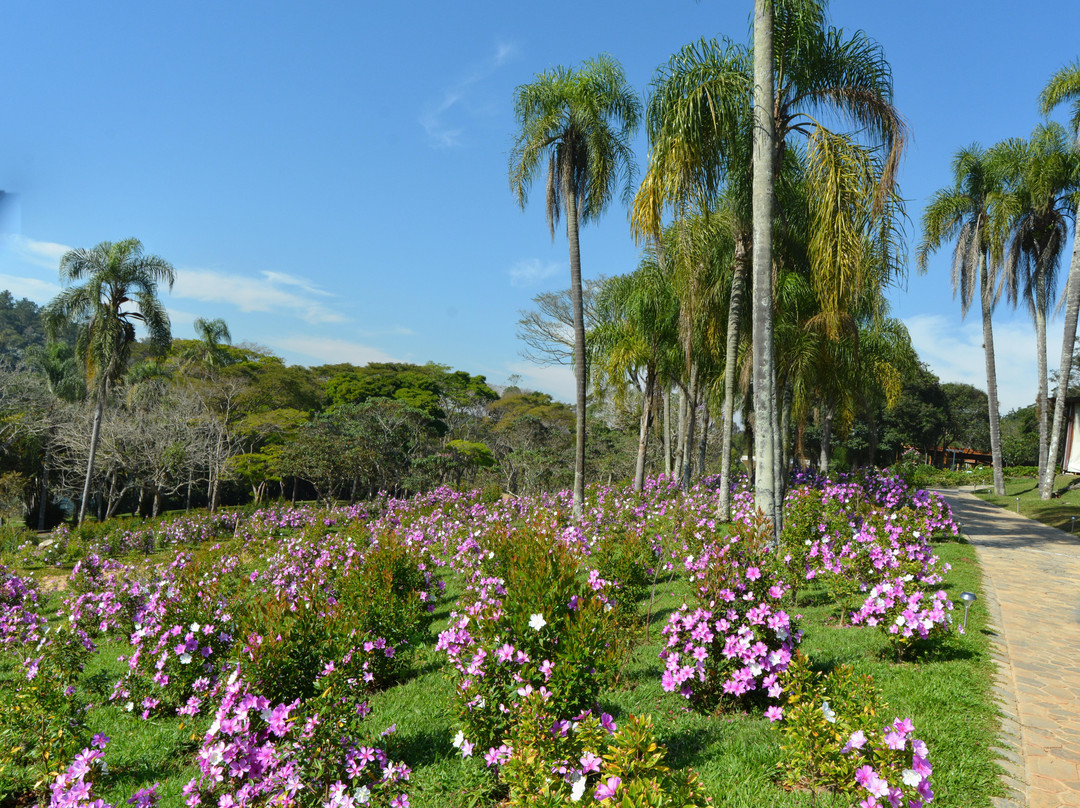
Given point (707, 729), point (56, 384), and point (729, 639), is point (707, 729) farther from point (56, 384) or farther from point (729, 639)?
point (56, 384)

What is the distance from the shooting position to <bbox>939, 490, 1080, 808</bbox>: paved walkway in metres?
3.17

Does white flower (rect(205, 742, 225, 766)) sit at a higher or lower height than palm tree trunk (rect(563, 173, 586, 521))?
lower

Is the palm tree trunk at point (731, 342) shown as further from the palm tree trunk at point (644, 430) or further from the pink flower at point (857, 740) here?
the pink flower at point (857, 740)

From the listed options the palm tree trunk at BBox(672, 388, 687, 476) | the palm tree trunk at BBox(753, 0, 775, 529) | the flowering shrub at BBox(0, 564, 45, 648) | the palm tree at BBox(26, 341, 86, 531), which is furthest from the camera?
the palm tree at BBox(26, 341, 86, 531)

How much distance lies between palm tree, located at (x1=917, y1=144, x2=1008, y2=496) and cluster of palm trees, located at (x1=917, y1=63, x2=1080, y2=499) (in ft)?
0.09

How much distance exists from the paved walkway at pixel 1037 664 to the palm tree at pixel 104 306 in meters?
21.2

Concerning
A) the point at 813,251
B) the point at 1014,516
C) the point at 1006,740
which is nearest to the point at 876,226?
the point at 813,251

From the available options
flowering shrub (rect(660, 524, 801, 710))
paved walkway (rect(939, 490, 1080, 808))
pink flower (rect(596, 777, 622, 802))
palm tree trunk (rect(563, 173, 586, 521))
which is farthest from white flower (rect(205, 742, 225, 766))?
palm tree trunk (rect(563, 173, 586, 521))

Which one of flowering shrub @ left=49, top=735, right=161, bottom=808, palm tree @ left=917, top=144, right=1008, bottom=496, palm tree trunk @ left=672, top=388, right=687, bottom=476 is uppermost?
palm tree @ left=917, top=144, right=1008, bottom=496

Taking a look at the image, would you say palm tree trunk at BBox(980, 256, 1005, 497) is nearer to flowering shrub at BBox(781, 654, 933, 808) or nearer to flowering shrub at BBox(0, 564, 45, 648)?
flowering shrub at BBox(781, 654, 933, 808)

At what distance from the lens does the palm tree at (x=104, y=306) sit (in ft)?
61.1

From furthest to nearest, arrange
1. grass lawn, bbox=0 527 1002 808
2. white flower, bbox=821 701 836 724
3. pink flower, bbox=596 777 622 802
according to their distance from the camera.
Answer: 1. grass lawn, bbox=0 527 1002 808
2. white flower, bbox=821 701 836 724
3. pink flower, bbox=596 777 622 802

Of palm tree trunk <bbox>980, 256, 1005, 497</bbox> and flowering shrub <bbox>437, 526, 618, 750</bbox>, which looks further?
palm tree trunk <bbox>980, 256, 1005, 497</bbox>

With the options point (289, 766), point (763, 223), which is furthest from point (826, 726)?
point (763, 223)
